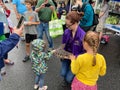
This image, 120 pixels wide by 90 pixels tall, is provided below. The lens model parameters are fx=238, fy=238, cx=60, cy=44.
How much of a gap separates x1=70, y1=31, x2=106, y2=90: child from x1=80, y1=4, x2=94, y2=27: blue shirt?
6.73 ft

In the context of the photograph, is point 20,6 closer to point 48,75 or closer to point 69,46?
point 48,75

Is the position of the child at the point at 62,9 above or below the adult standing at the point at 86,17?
below

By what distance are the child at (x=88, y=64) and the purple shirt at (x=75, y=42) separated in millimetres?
659

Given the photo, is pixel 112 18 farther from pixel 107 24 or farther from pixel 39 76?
pixel 39 76

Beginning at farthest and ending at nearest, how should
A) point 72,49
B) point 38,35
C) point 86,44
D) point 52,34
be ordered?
point 38,35, point 52,34, point 72,49, point 86,44

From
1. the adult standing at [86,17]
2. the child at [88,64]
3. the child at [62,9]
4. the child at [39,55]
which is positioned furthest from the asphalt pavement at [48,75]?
the child at [62,9]

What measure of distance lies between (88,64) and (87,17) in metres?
2.19

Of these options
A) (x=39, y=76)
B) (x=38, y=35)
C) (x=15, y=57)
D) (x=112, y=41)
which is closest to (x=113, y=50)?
(x=112, y=41)

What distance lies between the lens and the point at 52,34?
18.6ft

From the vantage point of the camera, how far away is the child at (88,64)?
300 cm

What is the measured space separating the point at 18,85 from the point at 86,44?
85.9 inches

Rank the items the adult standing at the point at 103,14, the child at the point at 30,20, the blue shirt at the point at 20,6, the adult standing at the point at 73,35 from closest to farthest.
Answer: the adult standing at the point at 73,35 → the child at the point at 30,20 → the blue shirt at the point at 20,6 → the adult standing at the point at 103,14

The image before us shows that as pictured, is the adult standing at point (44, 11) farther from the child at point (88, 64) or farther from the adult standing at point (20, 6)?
the child at point (88, 64)

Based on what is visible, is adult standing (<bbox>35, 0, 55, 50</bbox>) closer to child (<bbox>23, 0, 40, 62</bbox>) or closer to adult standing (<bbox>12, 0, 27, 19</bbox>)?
child (<bbox>23, 0, 40, 62</bbox>)
